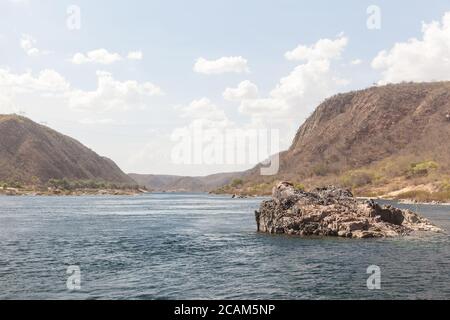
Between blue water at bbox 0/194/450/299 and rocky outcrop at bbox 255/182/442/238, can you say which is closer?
blue water at bbox 0/194/450/299

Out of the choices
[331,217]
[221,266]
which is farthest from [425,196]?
[221,266]

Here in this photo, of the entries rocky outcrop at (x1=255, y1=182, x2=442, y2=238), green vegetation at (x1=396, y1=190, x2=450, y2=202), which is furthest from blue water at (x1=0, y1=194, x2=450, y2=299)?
green vegetation at (x1=396, y1=190, x2=450, y2=202)

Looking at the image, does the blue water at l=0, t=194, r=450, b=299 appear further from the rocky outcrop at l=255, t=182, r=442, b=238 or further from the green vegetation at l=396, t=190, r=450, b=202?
the green vegetation at l=396, t=190, r=450, b=202

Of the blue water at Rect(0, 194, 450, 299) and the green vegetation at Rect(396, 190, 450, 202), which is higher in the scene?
the green vegetation at Rect(396, 190, 450, 202)

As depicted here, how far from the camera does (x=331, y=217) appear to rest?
62.6m

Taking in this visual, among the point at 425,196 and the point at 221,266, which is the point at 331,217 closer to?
the point at 221,266

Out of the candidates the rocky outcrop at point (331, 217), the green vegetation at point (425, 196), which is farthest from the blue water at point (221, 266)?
the green vegetation at point (425, 196)

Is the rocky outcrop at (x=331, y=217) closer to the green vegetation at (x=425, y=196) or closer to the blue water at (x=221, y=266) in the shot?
the blue water at (x=221, y=266)

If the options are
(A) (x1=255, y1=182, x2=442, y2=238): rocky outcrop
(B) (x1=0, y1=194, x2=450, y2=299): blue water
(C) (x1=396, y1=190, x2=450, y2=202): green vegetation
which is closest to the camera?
(B) (x1=0, y1=194, x2=450, y2=299): blue water

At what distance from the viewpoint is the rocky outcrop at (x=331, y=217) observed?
2419 inches

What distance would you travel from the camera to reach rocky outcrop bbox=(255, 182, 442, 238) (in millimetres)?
61438

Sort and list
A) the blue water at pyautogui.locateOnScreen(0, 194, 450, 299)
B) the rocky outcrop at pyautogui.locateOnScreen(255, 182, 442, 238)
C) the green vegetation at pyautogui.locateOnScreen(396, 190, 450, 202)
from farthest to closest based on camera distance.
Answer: the green vegetation at pyautogui.locateOnScreen(396, 190, 450, 202) → the rocky outcrop at pyautogui.locateOnScreen(255, 182, 442, 238) → the blue water at pyautogui.locateOnScreen(0, 194, 450, 299)

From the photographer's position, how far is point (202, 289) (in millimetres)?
33094
